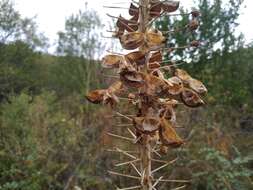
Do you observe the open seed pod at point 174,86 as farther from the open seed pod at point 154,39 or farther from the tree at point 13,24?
the tree at point 13,24

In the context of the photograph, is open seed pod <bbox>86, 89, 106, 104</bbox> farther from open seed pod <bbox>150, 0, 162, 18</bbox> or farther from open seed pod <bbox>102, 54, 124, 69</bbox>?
open seed pod <bbox>150, 0, 162, 18</bbox>

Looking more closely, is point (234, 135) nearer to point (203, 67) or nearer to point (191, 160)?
point (191, 160)

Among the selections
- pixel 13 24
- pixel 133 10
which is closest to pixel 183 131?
pixel 133 10

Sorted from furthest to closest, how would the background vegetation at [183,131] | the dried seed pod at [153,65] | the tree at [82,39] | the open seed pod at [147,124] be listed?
the tree at [82,39] < the background vegetation at [183,131] < the dried seed pod at [153,65] < the open seed pod at [147,124]

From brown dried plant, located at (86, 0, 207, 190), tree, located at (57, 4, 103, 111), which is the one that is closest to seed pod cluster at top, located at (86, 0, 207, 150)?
brown dried plant, located at (86, 0, 207, 190)

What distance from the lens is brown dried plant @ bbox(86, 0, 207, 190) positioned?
1273mm

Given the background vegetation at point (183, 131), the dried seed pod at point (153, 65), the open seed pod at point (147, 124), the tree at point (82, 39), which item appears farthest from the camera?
the tree at point (82, 39)

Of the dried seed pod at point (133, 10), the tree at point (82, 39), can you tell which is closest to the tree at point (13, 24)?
the tree at point (82, 39)

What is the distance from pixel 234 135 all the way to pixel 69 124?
2709 millimetres

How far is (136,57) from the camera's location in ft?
4.26

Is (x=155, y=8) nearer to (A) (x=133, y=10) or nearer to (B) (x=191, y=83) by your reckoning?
(A) (x=133, y=10)

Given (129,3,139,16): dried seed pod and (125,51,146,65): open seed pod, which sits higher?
(129,3,139,16): dried seed pod

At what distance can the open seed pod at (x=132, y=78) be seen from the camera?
1246mm

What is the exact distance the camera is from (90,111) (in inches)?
335
